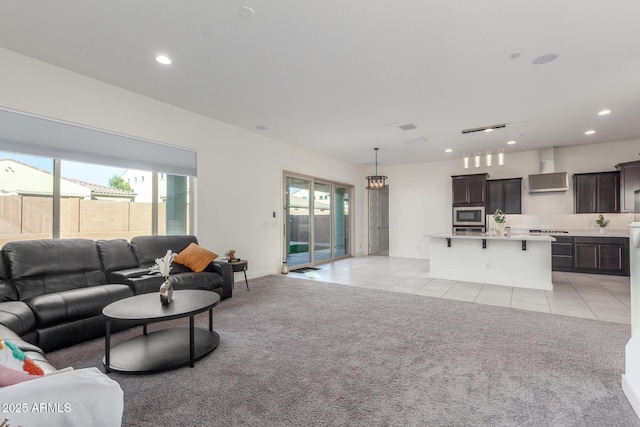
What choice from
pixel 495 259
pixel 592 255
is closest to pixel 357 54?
pixel 495 259

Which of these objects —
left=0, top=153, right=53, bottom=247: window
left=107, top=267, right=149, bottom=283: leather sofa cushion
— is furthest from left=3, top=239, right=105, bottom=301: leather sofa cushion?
left=0, top=153, right=53, bottom=247: window

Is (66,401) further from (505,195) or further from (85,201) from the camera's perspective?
(505,195)

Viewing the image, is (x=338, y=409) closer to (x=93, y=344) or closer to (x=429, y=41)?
(x=93, y=344)

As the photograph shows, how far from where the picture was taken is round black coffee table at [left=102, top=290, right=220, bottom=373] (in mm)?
2312

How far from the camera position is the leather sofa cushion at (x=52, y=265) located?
303 centimetres

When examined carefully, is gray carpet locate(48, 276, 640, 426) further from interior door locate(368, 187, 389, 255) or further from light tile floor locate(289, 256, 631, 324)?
interior door locate(368, 187, 389, 255)

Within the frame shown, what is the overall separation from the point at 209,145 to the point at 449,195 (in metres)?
6.60

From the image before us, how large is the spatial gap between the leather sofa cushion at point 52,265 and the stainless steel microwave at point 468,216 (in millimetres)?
7741

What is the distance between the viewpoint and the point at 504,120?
17.0ft

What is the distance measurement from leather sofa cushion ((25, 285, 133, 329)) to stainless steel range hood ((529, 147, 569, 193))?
8.40 meters

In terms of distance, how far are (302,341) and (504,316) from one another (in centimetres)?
254

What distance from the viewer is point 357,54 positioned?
10.3ft

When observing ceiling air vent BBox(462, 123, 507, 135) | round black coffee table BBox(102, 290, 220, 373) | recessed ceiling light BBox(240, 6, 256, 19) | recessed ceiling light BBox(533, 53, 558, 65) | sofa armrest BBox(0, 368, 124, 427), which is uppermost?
recessed ceiling light BBox(240, 6, 256, 19)

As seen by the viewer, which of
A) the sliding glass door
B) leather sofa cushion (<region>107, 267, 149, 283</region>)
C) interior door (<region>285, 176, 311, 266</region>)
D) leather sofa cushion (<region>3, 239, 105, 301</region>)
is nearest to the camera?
leather sofa cushion (<region>3, 239, 105, 301</region>)
